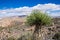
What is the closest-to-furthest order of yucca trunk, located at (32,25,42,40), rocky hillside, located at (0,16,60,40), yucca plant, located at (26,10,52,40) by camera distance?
yucca plant, located at (26,10,52,40), yucca trunk, located at (32,25,42,40), rocky hillside, located at (0,16,60,40)

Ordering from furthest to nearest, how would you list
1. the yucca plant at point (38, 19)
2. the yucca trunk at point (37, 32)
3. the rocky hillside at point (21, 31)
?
the rocky hillside at point (21, 31)
the yucca trunk at point (37, 32)
the yucca plant at point (38, 19)

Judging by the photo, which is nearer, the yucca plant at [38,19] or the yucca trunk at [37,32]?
the yucca plant at [38,19]

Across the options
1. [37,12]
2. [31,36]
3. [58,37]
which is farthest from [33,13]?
[58,37]

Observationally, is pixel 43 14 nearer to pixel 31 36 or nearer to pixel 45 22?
pixel 45 22

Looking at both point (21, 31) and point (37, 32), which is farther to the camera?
point (21, 31)

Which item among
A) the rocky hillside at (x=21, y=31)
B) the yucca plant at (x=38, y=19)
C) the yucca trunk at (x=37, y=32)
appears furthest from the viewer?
the rocky hillside at (x=21, y=31)

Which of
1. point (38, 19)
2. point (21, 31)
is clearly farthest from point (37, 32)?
point (21, 31)

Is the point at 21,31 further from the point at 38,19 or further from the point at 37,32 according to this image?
the point at 38,19

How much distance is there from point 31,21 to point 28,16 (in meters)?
1.08

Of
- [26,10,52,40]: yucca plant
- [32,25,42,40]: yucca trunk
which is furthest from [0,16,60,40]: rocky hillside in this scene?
[32,25,42,40]: yucca trunk

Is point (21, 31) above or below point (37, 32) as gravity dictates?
above

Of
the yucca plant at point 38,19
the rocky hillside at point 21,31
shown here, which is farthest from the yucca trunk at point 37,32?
the rocky hillside at point 21,31

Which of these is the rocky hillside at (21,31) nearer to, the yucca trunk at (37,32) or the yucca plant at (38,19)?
the yucca plant at (38,19)

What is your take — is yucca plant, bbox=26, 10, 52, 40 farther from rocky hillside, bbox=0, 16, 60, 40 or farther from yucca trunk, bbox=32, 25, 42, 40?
rocky hillside, bbox=0, 16, 60, 40
